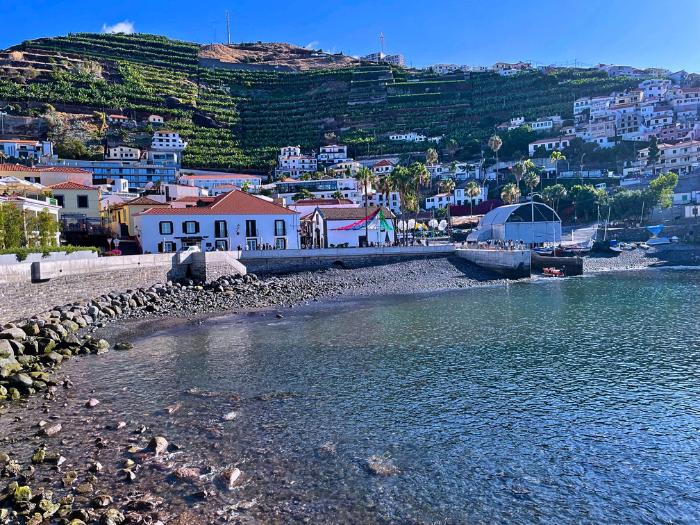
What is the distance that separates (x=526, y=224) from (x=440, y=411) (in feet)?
191

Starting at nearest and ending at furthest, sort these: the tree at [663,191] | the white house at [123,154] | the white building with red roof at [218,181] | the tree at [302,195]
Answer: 1. the tree at [663,191]
2. the tree at [302,195]
3. the white building with red roof at [218,181]
4. the white house at [123,154]

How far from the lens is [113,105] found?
490 ft

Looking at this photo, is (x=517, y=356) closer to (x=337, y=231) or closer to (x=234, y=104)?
(x=337, y=231)

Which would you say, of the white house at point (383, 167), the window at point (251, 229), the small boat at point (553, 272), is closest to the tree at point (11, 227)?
the window at point (251, 229)

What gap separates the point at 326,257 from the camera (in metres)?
55.2

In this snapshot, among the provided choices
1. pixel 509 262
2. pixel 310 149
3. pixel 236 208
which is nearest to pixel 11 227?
pixel 236 208

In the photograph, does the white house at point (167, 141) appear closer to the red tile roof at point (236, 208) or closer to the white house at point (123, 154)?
the white house at point (123, 154)

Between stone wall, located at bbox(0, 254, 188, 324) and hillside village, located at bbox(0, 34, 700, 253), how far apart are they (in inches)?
538

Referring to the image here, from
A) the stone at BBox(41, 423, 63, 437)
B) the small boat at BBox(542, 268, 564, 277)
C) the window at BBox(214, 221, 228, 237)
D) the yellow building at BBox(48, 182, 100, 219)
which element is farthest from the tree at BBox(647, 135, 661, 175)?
the stone at BBox(41, 423, 63, 437)

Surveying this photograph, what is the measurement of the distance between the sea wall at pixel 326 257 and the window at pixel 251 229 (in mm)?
6650

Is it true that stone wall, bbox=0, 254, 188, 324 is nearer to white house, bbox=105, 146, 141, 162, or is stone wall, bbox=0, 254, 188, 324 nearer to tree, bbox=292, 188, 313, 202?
tree, bbox=292, 188, 313, 202

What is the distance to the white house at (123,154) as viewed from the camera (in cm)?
12744

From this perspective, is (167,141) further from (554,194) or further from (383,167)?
(554,194)

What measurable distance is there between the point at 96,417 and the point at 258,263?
36639 millimetres
